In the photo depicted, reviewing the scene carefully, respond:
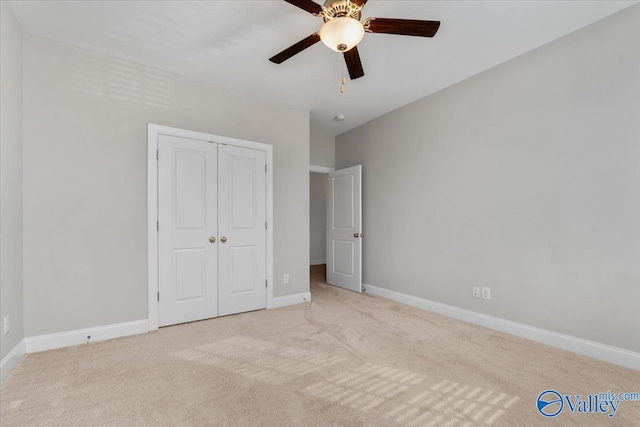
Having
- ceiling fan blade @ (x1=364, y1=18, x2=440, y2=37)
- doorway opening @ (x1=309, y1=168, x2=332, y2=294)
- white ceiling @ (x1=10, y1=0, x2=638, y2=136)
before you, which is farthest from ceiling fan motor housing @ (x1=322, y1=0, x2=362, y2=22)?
doorway opening @ (x1=309, y1=168, x2=332, y2=294)

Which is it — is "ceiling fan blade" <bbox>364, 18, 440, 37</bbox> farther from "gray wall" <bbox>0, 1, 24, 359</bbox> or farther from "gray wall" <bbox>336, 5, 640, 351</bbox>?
"gray wall" <bbox>0, 1, 24, 359</bbox>

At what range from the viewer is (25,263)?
251 cm

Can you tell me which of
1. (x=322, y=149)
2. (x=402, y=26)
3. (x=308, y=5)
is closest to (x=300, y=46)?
(x=308, y=5)

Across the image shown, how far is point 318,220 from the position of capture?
26.4 feet

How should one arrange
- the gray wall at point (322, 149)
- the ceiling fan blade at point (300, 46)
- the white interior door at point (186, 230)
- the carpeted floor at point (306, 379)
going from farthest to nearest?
1. the gray wall at point (322, 149)
2. the white interior door at point (186, 230)
3. the ceiling fan blade at point (300, 46)
4. the carpeted floor at point (306, 379)

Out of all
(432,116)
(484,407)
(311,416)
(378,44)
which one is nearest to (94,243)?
(311,416)

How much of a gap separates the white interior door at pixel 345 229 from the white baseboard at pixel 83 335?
286 cm

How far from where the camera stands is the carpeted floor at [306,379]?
1.69 metres

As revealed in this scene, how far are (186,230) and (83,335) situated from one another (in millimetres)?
1267

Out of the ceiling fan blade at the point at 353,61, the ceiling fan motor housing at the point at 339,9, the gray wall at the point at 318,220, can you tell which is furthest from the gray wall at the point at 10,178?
the gray wall at the point at 318,220

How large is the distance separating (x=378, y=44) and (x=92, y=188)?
2.93m

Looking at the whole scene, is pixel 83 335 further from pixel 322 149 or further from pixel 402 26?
pixel 322 149

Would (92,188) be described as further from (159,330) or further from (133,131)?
(159,330)
